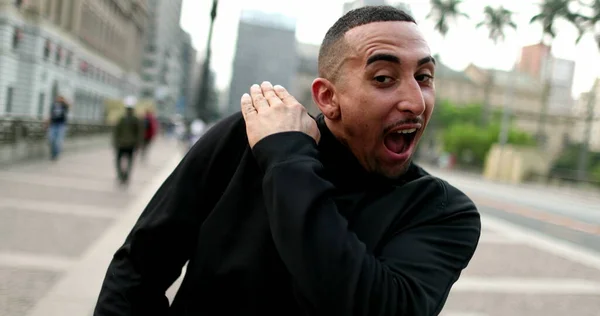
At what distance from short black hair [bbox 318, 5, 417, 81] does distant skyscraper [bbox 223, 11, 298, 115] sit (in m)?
9.76

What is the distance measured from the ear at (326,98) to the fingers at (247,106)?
144 millimetres

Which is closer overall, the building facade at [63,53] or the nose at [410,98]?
the nose at [410,98]

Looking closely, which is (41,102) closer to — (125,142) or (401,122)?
(125,142)

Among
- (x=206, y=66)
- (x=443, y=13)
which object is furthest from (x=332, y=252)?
(x=443, y=13)

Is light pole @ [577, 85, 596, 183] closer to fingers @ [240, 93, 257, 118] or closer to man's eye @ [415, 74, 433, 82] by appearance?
man's eye @ [415, 74, 433, 82]

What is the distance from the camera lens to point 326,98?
134 centimetres

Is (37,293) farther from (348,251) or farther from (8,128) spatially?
(8,128)

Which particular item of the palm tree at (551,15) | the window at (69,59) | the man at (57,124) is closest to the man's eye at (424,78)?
the man at (57,124)

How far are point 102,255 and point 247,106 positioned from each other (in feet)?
14.7

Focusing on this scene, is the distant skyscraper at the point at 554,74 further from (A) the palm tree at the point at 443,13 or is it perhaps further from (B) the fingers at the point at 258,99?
(B) the fingers at the point at 258,99

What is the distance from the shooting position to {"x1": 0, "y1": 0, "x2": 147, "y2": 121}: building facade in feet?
58.6

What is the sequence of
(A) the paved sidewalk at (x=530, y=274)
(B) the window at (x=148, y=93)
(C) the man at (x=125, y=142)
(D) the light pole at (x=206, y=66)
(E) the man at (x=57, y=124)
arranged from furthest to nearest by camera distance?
(B) the window at (x=148, y=93) → (E) the man at (x=57, y=124) → (D) the light pole at (x=206, y=66) → (C) the man at (x=125, y=142) → (A) the paved sidewalk at (x=530, y=274)

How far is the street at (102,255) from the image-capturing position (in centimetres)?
438

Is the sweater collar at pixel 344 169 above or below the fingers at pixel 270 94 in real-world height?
below
